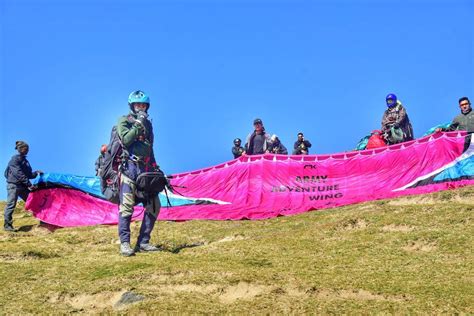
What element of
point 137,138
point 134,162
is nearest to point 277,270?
point 134,162

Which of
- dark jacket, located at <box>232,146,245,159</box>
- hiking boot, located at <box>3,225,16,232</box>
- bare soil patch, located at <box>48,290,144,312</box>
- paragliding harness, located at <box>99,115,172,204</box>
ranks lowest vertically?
bare soil patch, located at <box>48,290,144,312</box>

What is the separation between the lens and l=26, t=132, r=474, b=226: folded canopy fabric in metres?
18.6

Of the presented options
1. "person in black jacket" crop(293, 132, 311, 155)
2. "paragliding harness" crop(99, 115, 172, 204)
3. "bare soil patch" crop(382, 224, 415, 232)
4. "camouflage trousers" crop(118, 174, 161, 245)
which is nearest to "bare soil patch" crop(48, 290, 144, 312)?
"camouflage trousers" crop(118, 174, 161, 245)

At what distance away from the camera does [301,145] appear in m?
25.4

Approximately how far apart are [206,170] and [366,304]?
14555 millimetres

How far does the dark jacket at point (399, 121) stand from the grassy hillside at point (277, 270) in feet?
19.3

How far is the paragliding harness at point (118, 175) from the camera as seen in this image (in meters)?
11.9

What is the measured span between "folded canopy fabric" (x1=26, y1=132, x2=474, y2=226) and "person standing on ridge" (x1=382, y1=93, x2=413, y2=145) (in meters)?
0.92

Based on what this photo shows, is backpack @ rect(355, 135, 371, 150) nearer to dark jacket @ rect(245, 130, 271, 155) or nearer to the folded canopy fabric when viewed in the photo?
the folded canopy fabric

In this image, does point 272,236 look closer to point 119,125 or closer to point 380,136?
point 119,125

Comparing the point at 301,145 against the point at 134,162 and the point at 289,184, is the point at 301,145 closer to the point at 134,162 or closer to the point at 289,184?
the point at 289,184

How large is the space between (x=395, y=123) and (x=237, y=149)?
7.33m

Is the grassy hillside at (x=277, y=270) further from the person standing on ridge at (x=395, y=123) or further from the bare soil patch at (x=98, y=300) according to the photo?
the person standing on ridge at (x=395, y=123)

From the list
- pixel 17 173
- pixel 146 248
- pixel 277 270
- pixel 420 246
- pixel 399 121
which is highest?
pixel 399 121
